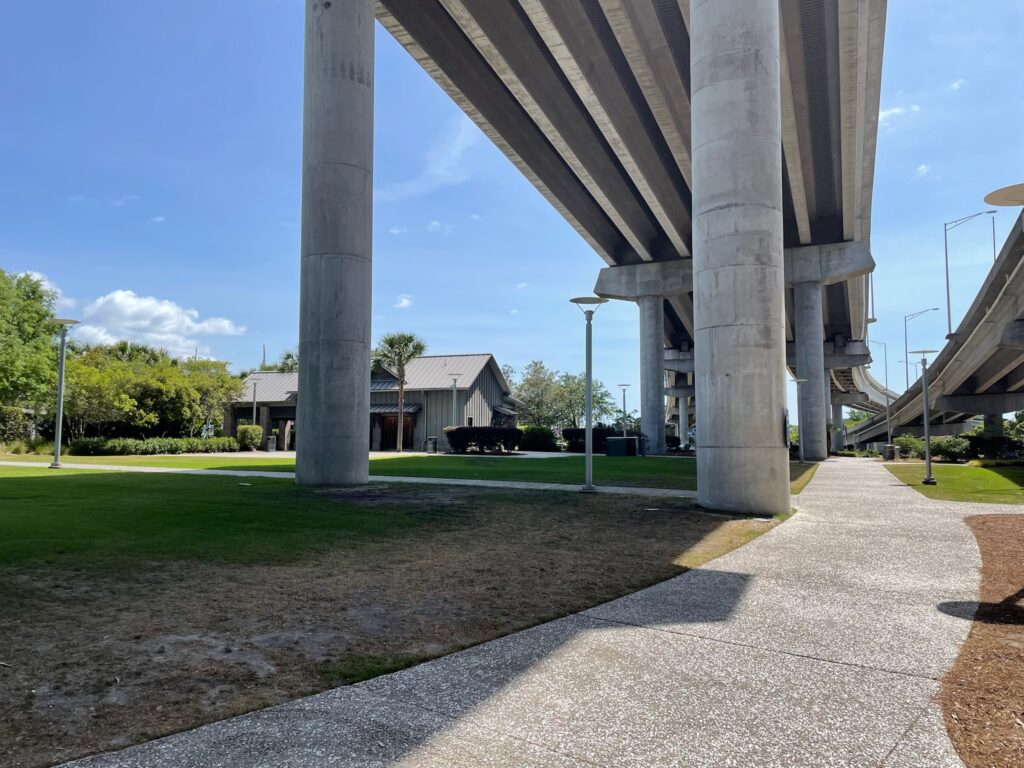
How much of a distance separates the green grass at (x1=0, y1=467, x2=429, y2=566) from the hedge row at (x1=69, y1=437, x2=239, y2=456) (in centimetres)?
2217

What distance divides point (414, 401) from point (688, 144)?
28865 millimetres

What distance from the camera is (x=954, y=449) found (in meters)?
36.1

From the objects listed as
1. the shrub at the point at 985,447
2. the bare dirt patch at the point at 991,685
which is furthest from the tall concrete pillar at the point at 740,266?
the shrub at the point at 985,447

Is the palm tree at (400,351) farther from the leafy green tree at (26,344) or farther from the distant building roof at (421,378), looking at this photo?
the leafy green tree at (26,344)

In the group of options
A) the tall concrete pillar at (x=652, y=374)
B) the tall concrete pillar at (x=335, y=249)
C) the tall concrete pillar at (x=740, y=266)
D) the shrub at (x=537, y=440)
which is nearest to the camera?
the tall concrete pillar at (x=740, y=266)

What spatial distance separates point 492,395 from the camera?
185 feet

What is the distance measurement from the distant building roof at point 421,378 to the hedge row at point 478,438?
10509mm

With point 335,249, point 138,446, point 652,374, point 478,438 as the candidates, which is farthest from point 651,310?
point 335,249

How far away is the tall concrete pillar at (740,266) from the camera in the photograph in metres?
12.3

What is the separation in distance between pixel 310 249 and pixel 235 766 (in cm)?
1366

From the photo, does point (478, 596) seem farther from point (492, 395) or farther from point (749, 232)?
point (492, 395)

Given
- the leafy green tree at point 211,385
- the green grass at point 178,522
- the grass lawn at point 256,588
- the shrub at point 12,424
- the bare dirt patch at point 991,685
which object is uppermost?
the leafy green tree at point 211,385

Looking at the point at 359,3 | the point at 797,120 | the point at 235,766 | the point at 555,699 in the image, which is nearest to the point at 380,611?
the point at 555,699

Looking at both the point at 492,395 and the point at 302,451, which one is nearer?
the point at 302,451
